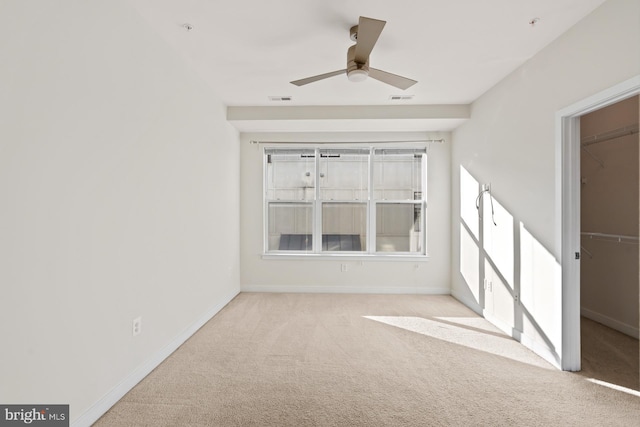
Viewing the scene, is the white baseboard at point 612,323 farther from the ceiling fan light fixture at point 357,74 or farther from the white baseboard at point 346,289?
the ceiling fan light fixture at point 357,74

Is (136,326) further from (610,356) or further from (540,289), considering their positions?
(610,356)

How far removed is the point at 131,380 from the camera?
2092mm

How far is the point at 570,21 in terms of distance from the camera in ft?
7.29

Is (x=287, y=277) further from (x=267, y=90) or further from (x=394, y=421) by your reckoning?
(x=394, y=421)

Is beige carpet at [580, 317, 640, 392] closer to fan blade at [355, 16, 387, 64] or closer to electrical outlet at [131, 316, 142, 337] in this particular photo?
fan blade at [355, 16, 387, 64]

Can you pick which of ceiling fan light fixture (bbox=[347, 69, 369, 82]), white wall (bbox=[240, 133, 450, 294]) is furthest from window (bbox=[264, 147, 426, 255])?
ceiling fan light fixture (bbox=[347, 69, 369, 82])

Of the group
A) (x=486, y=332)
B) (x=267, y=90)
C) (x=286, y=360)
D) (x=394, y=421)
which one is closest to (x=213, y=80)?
(x=267, y=90)

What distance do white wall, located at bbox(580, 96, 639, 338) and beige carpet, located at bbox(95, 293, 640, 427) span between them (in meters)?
1.21

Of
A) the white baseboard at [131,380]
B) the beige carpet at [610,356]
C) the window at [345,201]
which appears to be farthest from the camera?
the window at [345,201]

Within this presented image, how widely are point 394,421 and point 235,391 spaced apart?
1027mm

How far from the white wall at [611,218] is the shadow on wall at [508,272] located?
1.03 meters

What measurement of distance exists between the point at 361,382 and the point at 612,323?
2828mm

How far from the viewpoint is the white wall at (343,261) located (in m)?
4.57

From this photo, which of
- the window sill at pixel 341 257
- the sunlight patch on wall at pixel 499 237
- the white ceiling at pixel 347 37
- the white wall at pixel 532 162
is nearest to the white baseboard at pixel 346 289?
the window sill at pixel 341 257
